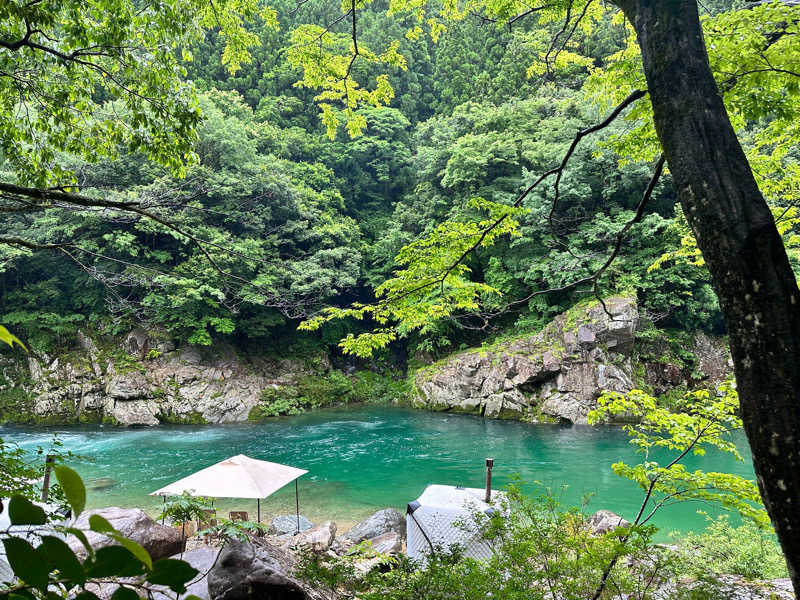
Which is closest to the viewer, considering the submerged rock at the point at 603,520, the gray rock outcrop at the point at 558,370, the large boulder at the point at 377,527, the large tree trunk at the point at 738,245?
the large tree trunk at the point at 738,245

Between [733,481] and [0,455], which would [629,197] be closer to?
[733,481]

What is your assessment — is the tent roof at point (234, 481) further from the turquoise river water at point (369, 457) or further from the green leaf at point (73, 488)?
the green leaf at point (73, 488)

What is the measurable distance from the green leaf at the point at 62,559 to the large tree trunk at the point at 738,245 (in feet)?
5.98

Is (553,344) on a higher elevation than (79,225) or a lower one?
lower

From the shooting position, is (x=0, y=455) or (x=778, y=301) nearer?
(x=778, y=301)

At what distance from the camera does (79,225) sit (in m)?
12.7

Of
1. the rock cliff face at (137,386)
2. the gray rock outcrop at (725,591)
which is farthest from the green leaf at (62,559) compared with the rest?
the rock cliff face at (137,386)

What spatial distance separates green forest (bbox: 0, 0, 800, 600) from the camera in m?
1.68

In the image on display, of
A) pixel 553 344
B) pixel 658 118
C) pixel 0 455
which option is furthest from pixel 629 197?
pixel 0 455

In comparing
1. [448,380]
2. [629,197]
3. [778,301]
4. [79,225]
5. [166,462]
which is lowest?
[166,462]

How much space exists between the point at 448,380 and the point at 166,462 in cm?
850

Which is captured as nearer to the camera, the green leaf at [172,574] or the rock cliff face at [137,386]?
the green leaf at [172,574]

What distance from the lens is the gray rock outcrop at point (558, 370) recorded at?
40.5 feet

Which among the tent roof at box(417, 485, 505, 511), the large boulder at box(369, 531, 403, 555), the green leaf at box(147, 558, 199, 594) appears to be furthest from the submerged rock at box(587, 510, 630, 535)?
the green leaf at box(147, 558, 199, 594)
